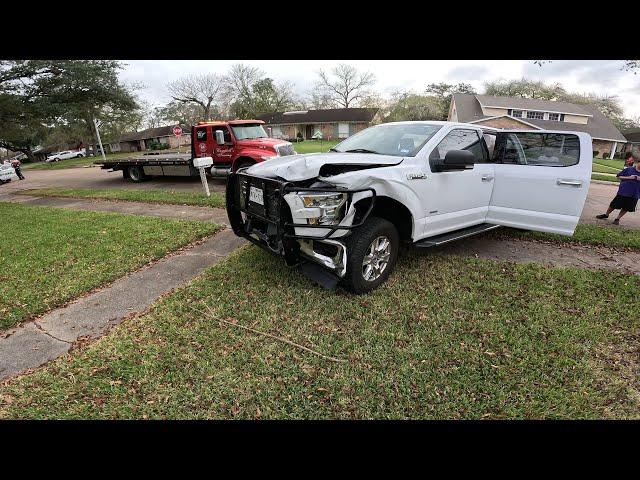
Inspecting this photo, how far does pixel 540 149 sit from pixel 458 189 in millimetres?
1476

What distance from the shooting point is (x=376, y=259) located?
3.49 meters

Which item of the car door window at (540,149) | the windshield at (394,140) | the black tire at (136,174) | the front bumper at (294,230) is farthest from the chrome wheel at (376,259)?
the black tire at (136,174)

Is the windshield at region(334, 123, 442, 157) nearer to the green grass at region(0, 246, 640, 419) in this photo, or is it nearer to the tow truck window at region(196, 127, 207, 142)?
the green grass at region(0, 246, 640, 419)

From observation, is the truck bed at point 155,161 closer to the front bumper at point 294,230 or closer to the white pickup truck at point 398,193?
the white pickup truck at point 398,193

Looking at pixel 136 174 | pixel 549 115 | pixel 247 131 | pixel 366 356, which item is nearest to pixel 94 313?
pixel 366 356

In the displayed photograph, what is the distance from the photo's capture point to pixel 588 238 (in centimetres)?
521

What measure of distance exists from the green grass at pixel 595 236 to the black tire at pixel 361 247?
310cm

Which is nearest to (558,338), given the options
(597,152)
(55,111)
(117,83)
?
(55,111)

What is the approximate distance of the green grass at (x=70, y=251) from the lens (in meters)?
3.70

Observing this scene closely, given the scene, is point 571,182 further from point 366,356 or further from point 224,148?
point 224,148

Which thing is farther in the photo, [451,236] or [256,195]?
[451,236]

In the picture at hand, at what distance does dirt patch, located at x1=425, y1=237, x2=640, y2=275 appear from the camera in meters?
4.36

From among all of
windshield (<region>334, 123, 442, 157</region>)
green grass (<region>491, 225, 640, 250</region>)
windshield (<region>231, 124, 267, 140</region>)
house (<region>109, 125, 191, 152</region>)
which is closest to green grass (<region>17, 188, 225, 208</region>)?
windshield (<region>231, 124, 267, 140</region>)

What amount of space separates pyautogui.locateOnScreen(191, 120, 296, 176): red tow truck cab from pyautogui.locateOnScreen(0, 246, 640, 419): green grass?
6.56 m
